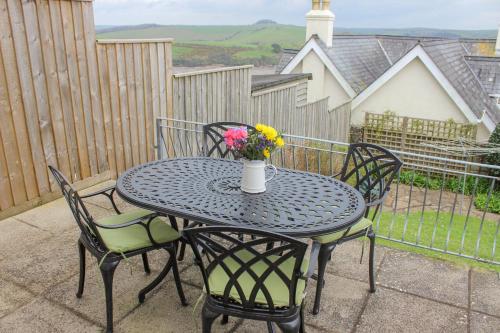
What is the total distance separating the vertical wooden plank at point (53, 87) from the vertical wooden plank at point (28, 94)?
16 centimetres

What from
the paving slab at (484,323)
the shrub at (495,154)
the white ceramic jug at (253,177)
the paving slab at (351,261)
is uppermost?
the white ceramic jug at (253,177)

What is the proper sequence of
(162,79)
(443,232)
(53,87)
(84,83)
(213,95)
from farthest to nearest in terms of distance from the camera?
(443,232) → (213,95) → (162,79) → (84,83) → (53,87)

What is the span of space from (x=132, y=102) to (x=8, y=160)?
1.50 m

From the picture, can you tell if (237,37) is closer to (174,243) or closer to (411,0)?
(411,0)

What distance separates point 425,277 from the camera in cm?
301

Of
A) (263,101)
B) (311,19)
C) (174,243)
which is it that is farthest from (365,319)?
(311,19)

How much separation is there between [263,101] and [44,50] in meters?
4.23

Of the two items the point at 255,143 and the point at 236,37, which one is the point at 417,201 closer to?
the point at 255,143

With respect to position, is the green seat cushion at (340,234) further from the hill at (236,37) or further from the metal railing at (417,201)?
the hill at (236,37)

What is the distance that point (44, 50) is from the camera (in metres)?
3.70

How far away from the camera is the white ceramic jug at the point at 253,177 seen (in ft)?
8.18

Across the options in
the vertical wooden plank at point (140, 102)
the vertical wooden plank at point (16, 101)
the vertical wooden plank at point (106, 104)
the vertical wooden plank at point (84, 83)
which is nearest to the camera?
the vertical wooden plank at point (16, 101)

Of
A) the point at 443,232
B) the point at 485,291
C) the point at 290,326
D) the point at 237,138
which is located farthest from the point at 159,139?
the point at 443,232

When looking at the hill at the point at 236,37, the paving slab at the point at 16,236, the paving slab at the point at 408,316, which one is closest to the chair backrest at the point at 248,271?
the paving slab at the point at 408,316
